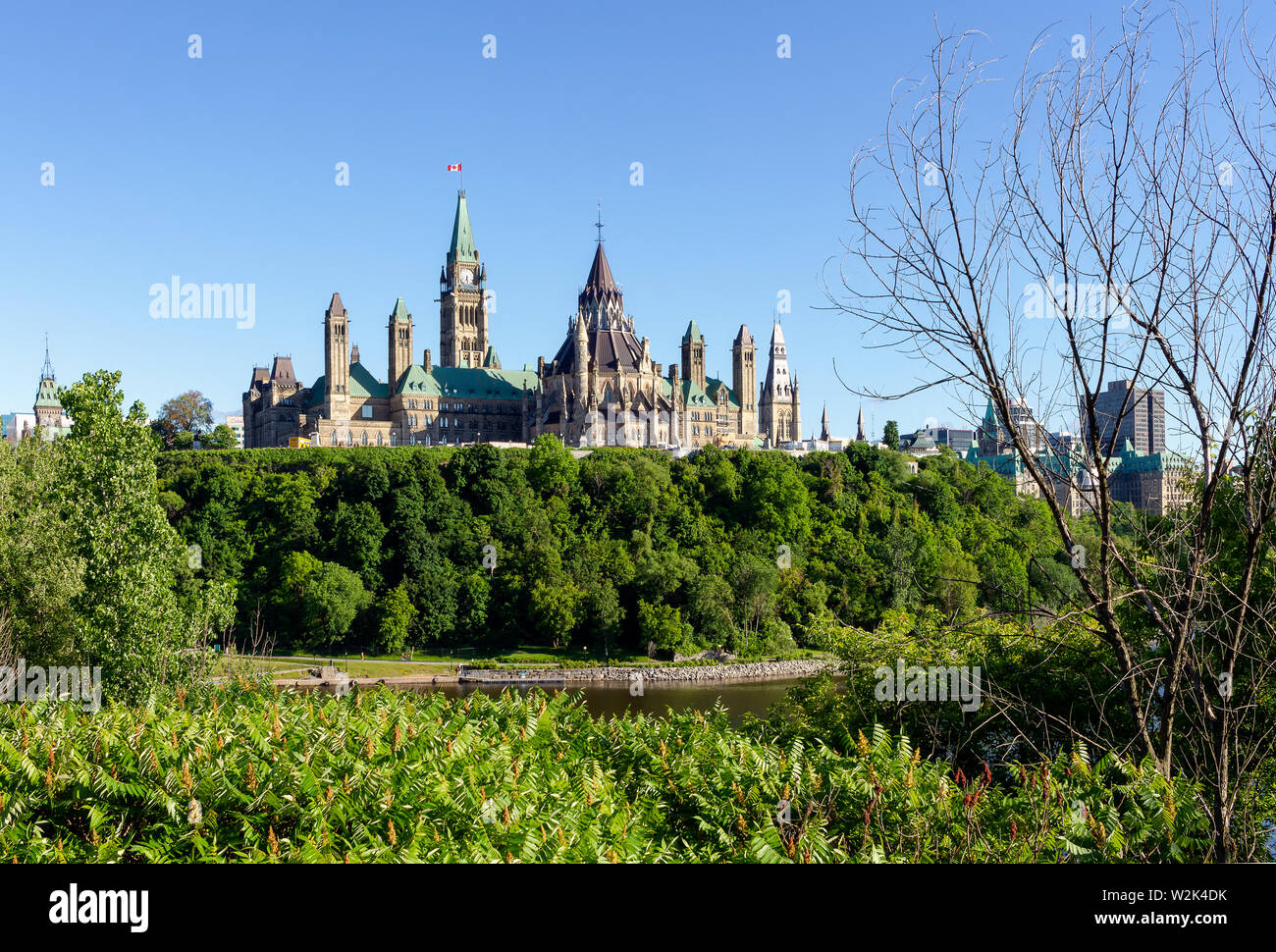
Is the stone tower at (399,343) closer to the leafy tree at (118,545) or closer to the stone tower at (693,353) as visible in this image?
the stone tower at (693,353)

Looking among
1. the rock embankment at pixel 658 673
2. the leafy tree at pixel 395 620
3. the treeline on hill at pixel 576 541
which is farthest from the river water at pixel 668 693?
the leafy tree at pixel 395 620

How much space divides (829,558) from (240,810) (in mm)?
72596

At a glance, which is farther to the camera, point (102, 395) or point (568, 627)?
point (568, 627)

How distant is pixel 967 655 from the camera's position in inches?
904

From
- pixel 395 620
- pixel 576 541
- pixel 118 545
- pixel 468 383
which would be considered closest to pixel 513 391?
pixel 468 383

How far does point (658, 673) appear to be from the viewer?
62656 millimetres

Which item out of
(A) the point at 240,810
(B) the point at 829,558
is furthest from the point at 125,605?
(B) the point at 829,558

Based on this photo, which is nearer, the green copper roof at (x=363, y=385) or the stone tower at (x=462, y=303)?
the green copper roof at (x=363, y=385)

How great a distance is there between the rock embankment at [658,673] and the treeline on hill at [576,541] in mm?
2637

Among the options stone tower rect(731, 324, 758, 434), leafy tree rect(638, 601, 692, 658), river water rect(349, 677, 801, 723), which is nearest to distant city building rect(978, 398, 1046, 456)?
river water rect(349, 677, 801, 723)

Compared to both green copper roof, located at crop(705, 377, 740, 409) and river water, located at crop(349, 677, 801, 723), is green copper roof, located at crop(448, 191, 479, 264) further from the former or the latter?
river water, located at crop(349, 677, 801, 723)

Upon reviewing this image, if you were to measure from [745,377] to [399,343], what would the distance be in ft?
129

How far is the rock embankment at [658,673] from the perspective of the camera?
60.3 meters
